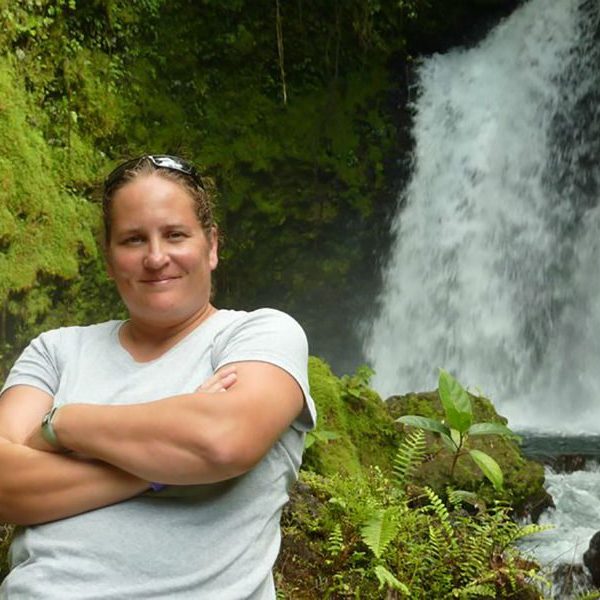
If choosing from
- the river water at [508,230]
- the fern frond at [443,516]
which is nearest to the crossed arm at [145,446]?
the fern frond at [443,516]

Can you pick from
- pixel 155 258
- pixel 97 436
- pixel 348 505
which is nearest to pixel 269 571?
pixel 97 436

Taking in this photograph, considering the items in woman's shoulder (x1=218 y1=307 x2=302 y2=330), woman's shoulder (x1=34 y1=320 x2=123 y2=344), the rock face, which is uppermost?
woman's shoulder (x1=218 y1=307 x2=302 y2=330)

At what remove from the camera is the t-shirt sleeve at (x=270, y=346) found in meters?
1.60

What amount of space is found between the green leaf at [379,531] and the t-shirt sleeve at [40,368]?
104cm

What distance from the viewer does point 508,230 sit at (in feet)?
33.3

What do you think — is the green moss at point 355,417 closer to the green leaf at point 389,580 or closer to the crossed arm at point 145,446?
the green leaf at point 389,580

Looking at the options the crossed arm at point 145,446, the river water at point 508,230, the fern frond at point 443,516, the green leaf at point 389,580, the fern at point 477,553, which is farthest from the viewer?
the river water at point 508,230

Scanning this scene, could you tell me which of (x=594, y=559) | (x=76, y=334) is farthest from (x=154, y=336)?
(x=594, y=559)

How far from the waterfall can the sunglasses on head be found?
7995 millimetres

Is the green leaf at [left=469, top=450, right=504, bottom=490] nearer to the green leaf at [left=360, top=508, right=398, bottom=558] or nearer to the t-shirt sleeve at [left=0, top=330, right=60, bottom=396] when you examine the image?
the green leaf at [left=360, top=508, right=398, bottom=558]

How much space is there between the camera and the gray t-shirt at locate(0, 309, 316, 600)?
148 cm

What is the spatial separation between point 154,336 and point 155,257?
22 centimetres

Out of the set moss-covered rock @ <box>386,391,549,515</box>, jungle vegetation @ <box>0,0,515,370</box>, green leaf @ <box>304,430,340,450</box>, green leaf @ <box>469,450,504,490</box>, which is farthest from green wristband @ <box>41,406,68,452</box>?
jungle vegetation @ <box>0,0,515,370</box>

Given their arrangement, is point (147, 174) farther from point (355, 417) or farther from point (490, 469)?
point (355, 417)
